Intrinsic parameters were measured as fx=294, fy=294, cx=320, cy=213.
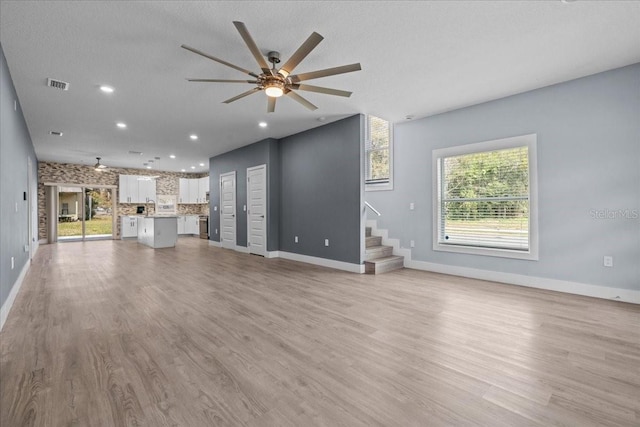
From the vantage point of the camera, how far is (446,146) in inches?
198

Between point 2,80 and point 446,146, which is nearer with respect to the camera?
point 2,80

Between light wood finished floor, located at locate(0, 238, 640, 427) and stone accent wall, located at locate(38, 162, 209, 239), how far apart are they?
771 centimetres

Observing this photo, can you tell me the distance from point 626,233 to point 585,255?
466mm

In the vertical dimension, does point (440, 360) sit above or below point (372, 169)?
below

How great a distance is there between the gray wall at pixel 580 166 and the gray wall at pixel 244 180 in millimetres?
4007

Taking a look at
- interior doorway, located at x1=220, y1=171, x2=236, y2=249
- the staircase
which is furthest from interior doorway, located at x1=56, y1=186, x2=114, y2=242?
the staircase

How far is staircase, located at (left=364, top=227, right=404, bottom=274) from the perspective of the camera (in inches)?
201

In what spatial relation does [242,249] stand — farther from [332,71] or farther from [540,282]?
[540,282]

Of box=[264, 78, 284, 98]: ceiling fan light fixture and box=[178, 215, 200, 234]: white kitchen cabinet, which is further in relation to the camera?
box=[178, 215, 200, 234]: white kitchen cabinet

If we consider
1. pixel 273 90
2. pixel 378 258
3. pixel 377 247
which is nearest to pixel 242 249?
pixel 377 247

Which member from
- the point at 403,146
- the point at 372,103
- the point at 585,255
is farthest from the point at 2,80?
the point at 585,255

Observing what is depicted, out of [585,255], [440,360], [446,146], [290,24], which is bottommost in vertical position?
[440,360]

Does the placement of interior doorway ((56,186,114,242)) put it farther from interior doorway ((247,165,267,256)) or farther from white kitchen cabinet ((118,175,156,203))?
interior doorway ((247,165,267,256))

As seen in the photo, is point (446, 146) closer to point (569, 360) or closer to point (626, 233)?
point (626, 233)
